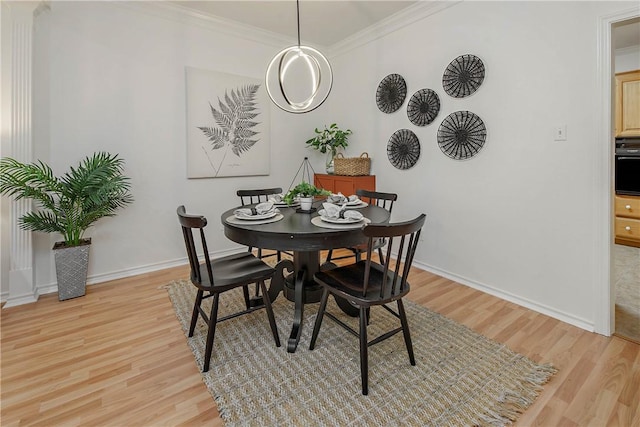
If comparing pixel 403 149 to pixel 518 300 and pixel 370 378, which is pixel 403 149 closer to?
pixel 518 300

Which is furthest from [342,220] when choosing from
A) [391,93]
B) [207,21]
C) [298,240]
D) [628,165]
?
[628,165]

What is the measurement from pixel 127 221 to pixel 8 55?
154 centimetres

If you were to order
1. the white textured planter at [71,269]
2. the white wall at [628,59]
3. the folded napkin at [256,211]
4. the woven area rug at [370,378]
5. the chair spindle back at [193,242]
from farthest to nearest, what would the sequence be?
the white wall at [628,59]
the white textured planter at [71,269]
the folded napkin at [256,211]
the chair spindle back at [193,242]
the woven area rug at [370,378]

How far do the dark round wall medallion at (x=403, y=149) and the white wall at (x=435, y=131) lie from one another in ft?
0.26

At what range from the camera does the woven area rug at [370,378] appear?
1414mm

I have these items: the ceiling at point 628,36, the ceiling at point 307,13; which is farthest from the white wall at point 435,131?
the ceiling at point 628,36

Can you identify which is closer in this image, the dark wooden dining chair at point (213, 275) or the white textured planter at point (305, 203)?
the dark wooden dining chair at point (213, 275)

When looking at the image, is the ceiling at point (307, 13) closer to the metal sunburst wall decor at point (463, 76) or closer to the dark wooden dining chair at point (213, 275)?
the metal sunburst wall decor at point (463, 76)

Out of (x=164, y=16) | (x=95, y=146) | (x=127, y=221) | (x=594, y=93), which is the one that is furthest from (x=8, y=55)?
(x=594, y=93)

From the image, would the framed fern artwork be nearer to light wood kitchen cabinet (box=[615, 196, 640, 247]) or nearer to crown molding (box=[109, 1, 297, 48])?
crown molding (box=[109, 1, 297, 48])

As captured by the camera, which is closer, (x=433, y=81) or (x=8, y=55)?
(x=8, y=55)

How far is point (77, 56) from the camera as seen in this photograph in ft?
8.91

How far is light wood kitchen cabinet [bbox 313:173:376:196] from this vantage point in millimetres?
3631

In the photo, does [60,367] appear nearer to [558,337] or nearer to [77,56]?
[77,56]
